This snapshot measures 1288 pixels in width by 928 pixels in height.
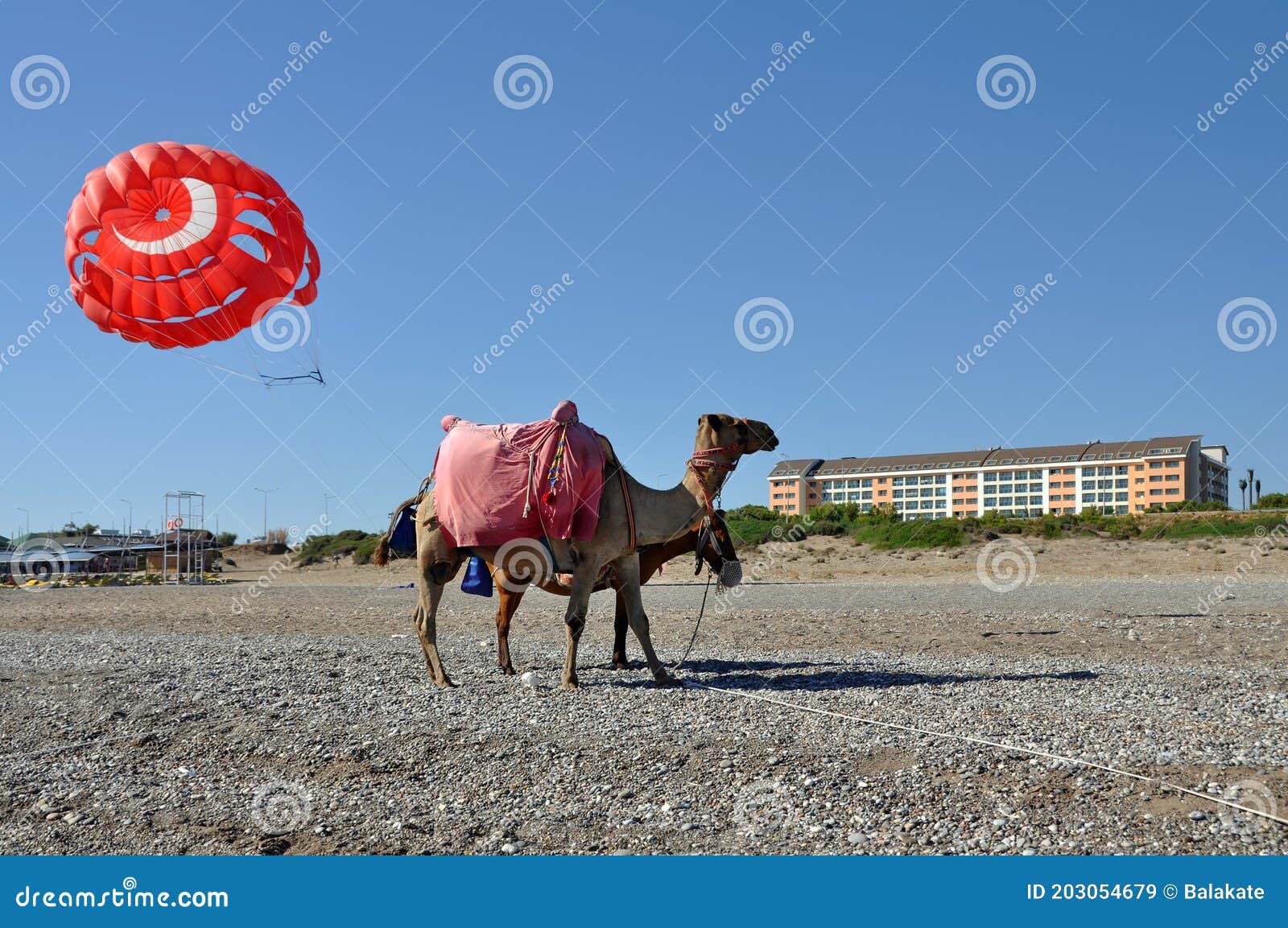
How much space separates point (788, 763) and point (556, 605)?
18767mm

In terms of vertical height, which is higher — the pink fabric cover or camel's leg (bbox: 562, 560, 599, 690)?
the pink fabric cover

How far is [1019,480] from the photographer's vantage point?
98.8 m

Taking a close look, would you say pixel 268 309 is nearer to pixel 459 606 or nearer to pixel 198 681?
pixel 198 681

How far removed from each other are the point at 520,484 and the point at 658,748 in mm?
4241

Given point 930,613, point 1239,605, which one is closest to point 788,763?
point 930,613

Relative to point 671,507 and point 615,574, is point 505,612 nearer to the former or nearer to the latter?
point 615,574

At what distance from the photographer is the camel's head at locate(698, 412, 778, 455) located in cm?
1177

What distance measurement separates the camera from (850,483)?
107375 millimetres

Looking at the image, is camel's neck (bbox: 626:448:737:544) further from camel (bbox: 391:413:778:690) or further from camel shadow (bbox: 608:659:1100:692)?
camel shadow (bbox: 608:659:1100:692)

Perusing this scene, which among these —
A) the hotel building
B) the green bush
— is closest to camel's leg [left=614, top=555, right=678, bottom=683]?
the green bush

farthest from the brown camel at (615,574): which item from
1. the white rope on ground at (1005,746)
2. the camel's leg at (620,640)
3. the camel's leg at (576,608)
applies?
the white rope on ground at (1005,746)

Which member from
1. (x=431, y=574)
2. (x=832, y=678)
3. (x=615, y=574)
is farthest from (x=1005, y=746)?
(x=431, y=574)

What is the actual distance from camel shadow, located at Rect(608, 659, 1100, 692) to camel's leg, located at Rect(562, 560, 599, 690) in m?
0.77

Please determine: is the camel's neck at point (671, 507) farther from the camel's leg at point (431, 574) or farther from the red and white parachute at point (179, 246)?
the red and white parachute at point (179, 246)
